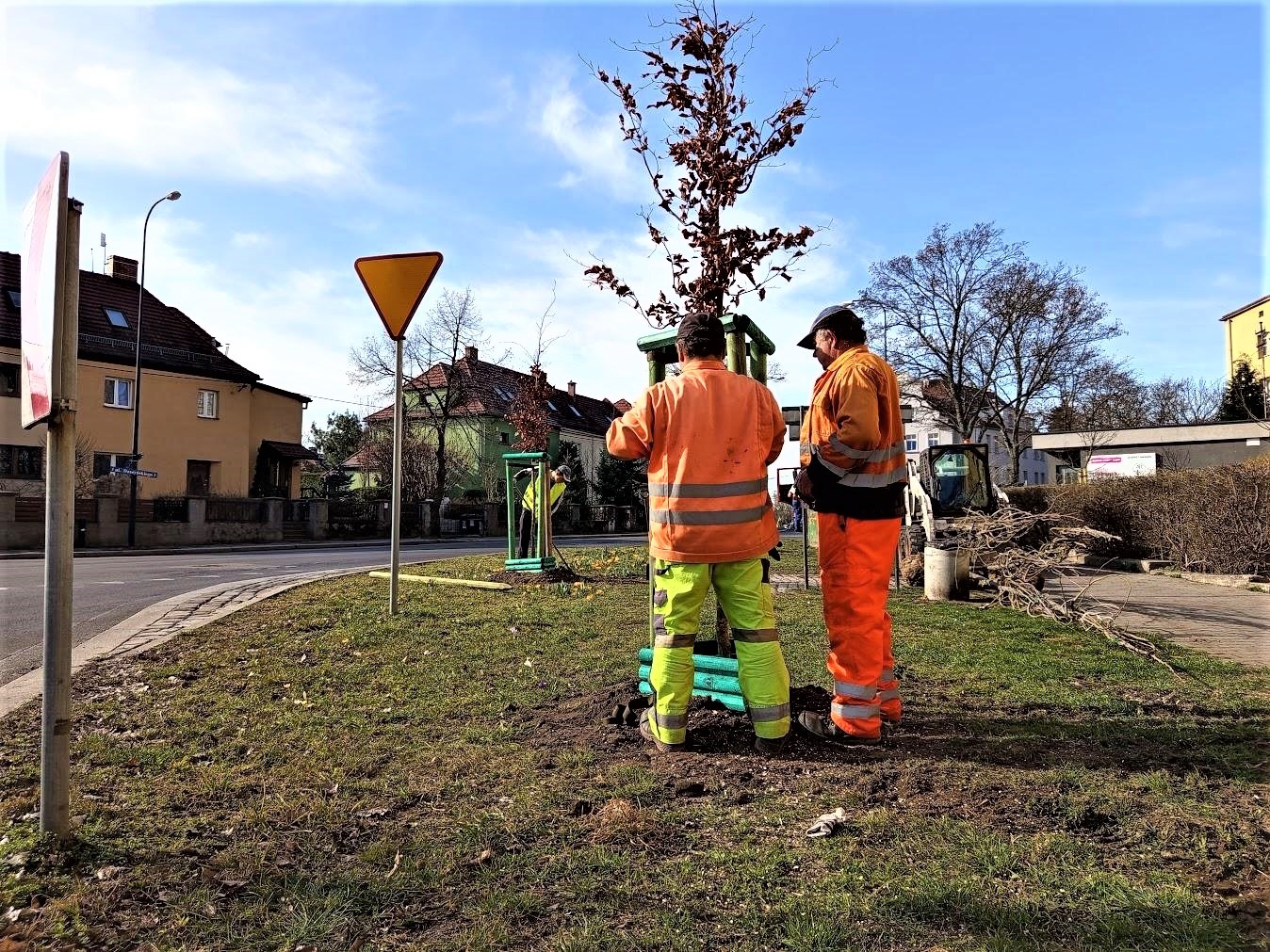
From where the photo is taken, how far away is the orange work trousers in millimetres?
3854

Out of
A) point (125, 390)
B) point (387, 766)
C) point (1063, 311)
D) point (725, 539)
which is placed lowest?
point (387, 766)

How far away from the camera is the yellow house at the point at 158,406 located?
100 ft

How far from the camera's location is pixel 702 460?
3.73 meters

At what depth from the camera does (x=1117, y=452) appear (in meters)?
37.7

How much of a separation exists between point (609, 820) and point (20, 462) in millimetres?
35693

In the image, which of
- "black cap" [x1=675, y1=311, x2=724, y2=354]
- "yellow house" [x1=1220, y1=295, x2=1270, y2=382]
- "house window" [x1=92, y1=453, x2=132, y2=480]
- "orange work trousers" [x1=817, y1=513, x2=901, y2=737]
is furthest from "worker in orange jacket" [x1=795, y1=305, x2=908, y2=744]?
"yellow house" [x1=1220, y1=295, x2=1270, y2=382]

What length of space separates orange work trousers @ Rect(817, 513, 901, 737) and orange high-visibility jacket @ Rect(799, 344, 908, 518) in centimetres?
10

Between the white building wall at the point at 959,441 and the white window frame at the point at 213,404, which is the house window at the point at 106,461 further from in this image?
the white building wall at the point at 959,441

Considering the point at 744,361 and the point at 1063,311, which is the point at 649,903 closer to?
the point at 744,361

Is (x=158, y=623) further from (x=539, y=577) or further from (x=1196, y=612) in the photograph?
(x=1196, y=612)

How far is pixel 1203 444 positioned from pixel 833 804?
4098 cm

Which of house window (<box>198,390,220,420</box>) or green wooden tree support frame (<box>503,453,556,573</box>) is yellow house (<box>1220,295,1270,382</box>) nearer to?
green wooden tree support frame (<box>503,453,556,573</box>)

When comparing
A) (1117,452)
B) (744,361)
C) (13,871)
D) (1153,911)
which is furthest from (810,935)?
(1117,452)

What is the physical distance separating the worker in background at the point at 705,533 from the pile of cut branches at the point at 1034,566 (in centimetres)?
426
